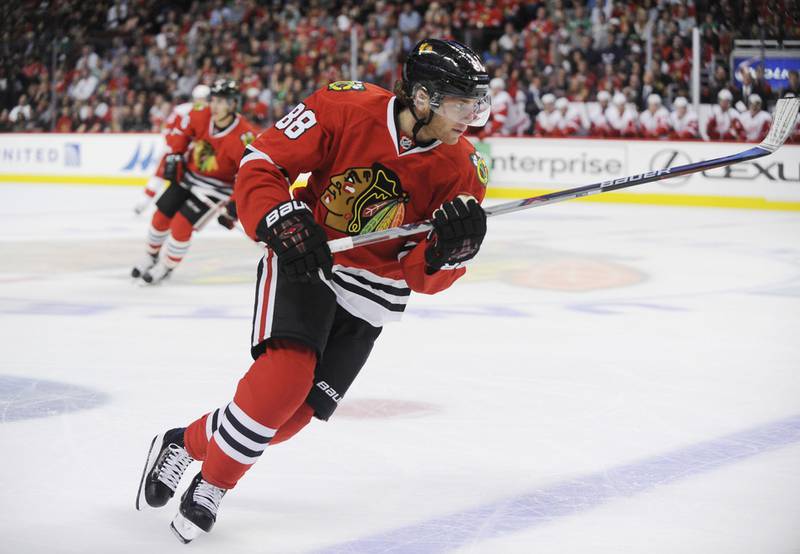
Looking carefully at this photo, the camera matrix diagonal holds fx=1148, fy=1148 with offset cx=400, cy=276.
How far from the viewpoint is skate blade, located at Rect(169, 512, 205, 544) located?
240 centimetres

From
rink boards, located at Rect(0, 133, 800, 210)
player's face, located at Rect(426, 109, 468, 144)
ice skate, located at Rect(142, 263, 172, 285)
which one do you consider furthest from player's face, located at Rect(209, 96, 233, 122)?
rink boards, located at Rect(0, 133, 800, 210)

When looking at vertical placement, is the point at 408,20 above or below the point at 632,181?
below

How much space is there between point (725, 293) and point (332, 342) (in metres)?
4.05

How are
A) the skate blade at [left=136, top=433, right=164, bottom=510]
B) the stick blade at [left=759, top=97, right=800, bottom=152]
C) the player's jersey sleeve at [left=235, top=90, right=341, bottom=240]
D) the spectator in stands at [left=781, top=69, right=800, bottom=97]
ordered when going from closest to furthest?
1. the player's jersey sleeve at [left=235, top=90, right=341, bottom=240]
2. the skate blade at [left=136, top=433, right=164, bottom=510]
3. the stick blade at [left=759, top=97, right=800, bottom=152]
4. the spectator in stands at [left=781, top=69, right=800, bottom=97]

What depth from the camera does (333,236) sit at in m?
2.53

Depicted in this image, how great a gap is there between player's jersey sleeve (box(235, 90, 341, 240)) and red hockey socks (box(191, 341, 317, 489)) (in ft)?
0.88

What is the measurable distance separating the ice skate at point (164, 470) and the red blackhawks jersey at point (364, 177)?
51 centimetres

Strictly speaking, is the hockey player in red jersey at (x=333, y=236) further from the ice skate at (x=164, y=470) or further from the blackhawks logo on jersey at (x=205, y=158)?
the blackhawks logo on jersey at (x=205, y=158)

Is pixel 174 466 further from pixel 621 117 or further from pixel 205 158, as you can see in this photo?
pixel 621 117

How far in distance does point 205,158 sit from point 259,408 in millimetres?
4300

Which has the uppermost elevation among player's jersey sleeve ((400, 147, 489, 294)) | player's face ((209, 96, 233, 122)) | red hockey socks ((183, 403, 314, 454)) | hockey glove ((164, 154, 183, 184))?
player's jersey sleeve ((400, 147, 489, 294))

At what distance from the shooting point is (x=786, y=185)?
10.2 meters

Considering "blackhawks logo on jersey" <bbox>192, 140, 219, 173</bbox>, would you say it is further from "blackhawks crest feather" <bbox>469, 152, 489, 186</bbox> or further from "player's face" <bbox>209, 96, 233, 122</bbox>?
"blackhawks crest feather" <bbox>469, 152, 489, 186</bbox>

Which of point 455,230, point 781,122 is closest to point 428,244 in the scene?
point 455,230
